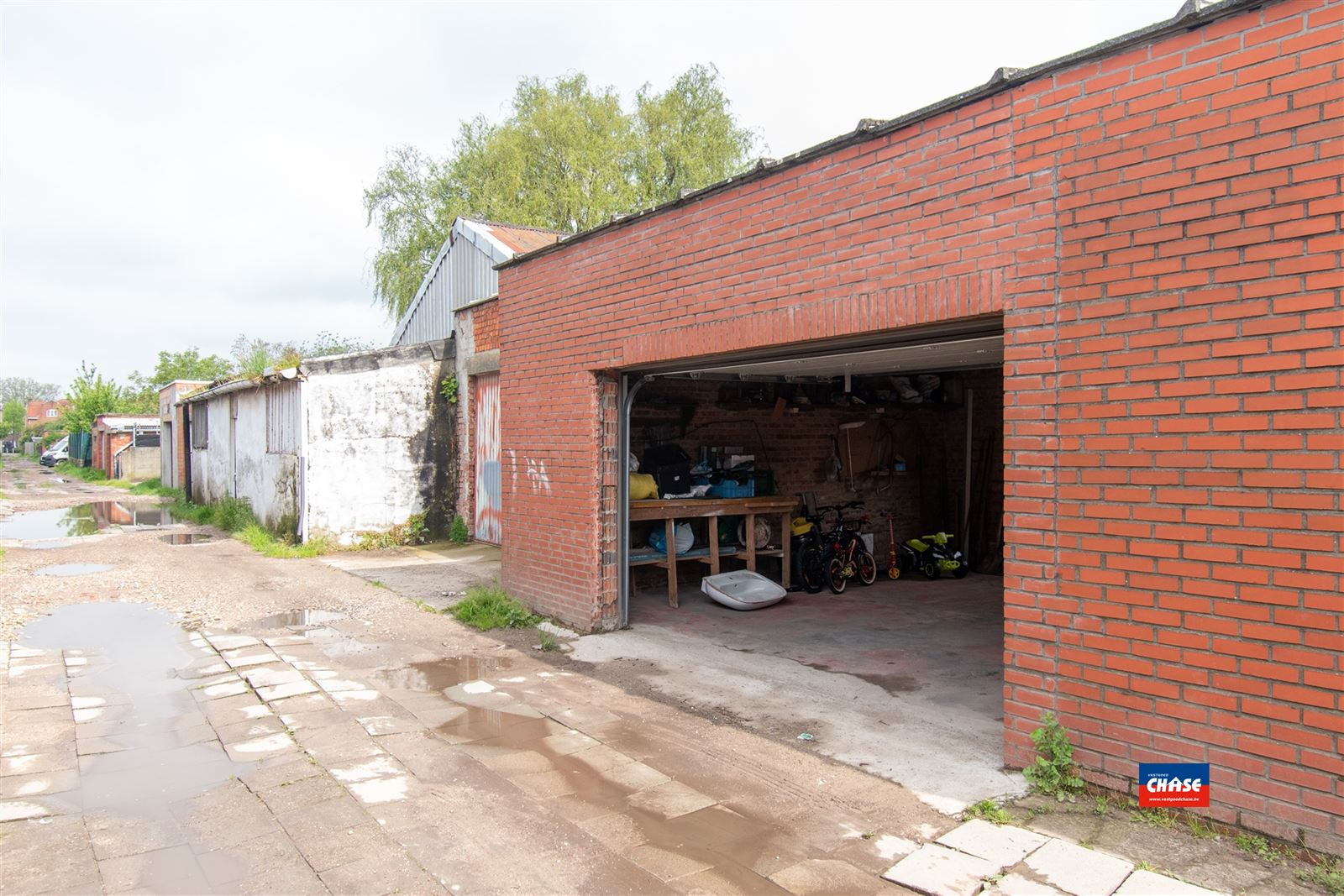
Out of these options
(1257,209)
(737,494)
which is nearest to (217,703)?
(737,494)

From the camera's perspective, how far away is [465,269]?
55.7 ft

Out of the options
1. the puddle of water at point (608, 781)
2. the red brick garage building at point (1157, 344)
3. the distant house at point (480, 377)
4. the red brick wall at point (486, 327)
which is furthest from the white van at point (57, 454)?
the red brick garage building at point (1157, 344)

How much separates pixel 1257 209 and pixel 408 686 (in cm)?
587

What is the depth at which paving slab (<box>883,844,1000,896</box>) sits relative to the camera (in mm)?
3348

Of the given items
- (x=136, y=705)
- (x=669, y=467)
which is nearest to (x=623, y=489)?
(x=669, y=467)

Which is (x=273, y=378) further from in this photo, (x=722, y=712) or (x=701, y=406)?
(x=722, y=712)

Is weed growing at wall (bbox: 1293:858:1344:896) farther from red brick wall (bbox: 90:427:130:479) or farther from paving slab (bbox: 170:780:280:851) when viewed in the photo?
red brick wall (bbox: 90:427:130:479)

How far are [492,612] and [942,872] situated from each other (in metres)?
5.64

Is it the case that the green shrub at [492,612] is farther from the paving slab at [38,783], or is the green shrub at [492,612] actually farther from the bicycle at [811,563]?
the paving slab at [38,783]

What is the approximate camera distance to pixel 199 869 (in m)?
3.53

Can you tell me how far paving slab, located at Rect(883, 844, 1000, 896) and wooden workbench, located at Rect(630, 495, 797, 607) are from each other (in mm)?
5316

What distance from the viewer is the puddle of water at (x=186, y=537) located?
14555 millimetres

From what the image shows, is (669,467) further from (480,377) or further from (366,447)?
(366,447)

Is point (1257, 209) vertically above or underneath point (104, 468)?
above
